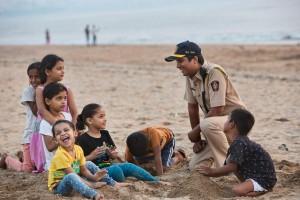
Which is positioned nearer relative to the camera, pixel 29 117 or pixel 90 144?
pixel 90 144

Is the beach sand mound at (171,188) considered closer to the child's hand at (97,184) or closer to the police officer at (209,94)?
the child's hand at (97,184)

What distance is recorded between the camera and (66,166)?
4.82m

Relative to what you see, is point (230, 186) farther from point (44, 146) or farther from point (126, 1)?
point (126, 1)

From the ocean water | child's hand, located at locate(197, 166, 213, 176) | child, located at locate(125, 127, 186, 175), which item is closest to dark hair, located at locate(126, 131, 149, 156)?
child, located at locate(125, 127, 186, 175)

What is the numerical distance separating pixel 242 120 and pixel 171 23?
60.4 metres

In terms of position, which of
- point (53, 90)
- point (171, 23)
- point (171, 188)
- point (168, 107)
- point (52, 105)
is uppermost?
point (171, 23)

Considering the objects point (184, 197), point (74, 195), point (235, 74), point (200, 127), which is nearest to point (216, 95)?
point (200, 127)

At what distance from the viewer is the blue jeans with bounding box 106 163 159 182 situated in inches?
206

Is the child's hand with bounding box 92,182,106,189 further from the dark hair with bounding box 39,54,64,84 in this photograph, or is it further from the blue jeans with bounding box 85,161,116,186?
the dark hair with bounding box 39,54,64,84

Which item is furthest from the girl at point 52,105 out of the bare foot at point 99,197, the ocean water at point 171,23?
the ocean water at point 171,23

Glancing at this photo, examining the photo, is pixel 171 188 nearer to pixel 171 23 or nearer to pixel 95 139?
pixel 95 139

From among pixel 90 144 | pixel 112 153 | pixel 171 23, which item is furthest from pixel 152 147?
pixel 171 23

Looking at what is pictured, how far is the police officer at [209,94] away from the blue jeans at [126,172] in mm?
690

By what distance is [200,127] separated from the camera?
560 cm
